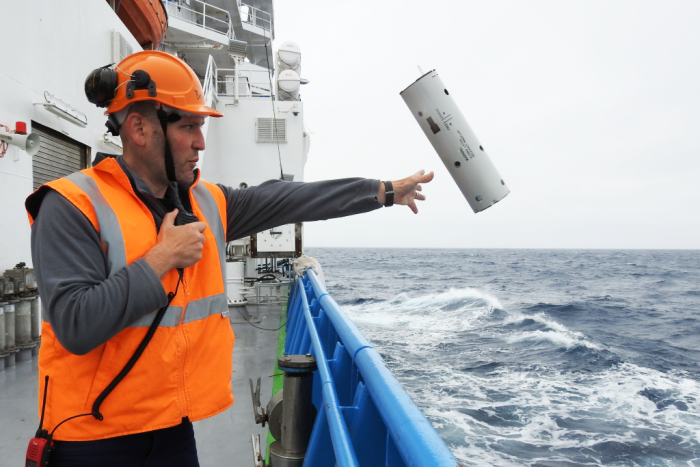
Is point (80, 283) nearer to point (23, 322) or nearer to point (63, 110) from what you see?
point (23, 322)

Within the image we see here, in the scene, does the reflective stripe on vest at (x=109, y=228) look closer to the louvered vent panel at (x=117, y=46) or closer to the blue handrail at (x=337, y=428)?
the blue handrail at (x=337, y=428)

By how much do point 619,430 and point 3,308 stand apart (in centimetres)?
822

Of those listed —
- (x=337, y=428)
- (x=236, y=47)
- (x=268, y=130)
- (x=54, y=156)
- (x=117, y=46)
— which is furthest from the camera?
(x=236, y=47)

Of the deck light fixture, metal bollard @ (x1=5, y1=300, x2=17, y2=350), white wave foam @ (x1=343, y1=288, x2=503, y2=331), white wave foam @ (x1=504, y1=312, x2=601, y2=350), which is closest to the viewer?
metal bollard @ (x1=5, y1=300, x2=17, y2=350)

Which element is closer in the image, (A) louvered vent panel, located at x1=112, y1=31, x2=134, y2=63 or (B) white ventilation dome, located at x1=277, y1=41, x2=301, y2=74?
(A) louvered vent panel, located at x1=112, y1=31, x2=134, y2=63

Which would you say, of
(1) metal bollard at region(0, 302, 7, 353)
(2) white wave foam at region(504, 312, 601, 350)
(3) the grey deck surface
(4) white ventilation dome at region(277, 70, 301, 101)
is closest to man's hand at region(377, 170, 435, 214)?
(3) the grey deck surface

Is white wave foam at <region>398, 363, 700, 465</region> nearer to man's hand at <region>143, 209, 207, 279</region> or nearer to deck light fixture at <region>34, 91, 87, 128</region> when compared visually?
man's hand at <region>143, 209, 207, 279</region>

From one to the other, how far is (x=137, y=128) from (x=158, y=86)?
154 mm

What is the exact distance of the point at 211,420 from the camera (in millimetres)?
3906

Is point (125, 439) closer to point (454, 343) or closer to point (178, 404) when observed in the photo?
point (178, 404)

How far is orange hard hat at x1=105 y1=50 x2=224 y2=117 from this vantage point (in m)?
1.57

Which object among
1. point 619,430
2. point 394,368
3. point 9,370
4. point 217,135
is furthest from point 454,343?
point 9,370

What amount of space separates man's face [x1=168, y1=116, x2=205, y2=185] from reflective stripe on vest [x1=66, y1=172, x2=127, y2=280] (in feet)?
0.88

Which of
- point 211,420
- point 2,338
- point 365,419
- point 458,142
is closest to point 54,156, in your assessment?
point 2,338
